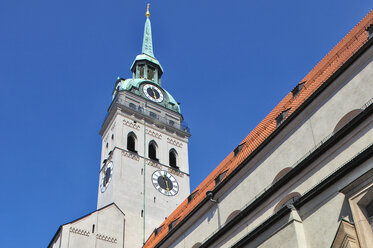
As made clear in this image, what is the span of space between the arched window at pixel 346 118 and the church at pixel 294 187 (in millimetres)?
30

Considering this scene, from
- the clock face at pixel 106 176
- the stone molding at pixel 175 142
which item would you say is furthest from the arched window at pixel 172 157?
the clock face at pixel 106 176

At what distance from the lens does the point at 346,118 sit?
14.9m

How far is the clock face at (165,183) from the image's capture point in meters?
35.9

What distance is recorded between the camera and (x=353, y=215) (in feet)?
37.8

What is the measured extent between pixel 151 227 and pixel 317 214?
71.6 ft

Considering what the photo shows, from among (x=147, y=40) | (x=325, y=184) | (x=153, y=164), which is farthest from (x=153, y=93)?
(x=325, y=184)

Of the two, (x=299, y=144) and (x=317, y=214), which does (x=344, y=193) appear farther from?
(x=299, y=144)

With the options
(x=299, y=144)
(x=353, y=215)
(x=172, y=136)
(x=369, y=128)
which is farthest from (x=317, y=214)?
(x=172, y=136)

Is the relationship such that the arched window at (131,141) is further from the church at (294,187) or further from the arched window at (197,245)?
the arched window at (197,245)

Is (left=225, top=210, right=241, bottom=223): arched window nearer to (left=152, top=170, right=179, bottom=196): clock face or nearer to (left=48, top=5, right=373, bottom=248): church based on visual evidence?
(left=48, top=5, right=373, bottom=248): church

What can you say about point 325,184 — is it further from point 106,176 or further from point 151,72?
point 151,72

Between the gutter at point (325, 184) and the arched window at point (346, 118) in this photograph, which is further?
the arched window at point (346, 118)

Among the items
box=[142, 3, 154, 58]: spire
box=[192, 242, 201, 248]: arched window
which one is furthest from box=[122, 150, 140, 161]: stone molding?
box=[142, 3, 154, 58]: spire

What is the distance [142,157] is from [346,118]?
23.5 m
